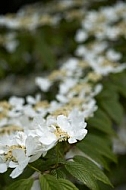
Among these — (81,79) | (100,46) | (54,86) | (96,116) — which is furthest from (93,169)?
(100,46)

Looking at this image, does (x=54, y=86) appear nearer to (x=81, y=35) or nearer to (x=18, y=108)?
(x=81, y=35)

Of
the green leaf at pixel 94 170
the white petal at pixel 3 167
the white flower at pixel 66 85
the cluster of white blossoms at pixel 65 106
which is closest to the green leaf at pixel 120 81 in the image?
the cluster of white blossoms at pixel 65 106

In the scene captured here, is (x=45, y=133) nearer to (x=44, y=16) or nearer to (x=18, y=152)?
(x=18, y=152)

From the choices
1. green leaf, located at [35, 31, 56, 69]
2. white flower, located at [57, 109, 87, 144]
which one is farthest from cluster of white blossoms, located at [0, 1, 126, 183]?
green leaf, located at [35, 31, 56, 69]

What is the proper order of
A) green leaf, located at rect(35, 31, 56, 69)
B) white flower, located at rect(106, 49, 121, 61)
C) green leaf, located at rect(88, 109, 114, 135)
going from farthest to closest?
green leaf, located at rect(35, 31, 56, 69), white flower, located at rect(106, 49, 121, 61), green leaf, located at rect(88, 109, 114, 135)

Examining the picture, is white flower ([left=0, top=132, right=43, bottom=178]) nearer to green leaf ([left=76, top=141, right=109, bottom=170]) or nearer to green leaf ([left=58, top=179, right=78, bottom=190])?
green leaf ([left=58, top=179, right=78, bottom=190])

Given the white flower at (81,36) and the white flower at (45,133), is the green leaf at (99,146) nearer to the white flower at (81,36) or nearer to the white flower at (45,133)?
the white flower at (45,133)

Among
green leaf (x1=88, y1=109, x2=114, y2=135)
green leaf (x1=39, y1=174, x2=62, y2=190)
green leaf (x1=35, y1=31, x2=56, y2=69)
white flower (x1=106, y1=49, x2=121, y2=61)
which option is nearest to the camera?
green leaf (x1=39, y1=174, x2=62, y2=190)
